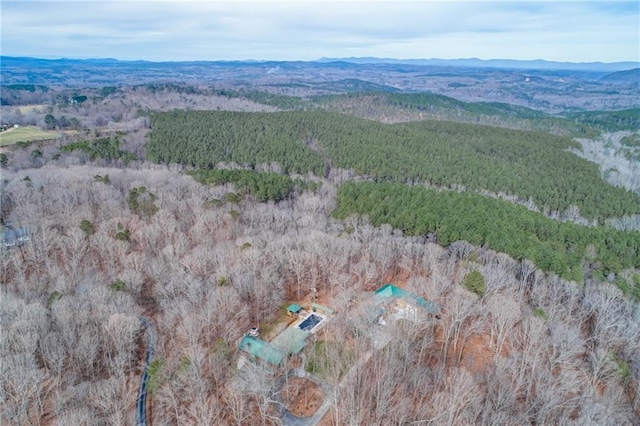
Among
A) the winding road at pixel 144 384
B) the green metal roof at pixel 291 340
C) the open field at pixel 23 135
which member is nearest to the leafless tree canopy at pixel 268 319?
the winding road at pixel 144 384

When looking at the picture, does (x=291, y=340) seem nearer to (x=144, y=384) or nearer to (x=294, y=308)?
(x=294, y=308)

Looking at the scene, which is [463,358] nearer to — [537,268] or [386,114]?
[537,268]

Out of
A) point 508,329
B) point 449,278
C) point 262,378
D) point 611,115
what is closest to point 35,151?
point 262,378

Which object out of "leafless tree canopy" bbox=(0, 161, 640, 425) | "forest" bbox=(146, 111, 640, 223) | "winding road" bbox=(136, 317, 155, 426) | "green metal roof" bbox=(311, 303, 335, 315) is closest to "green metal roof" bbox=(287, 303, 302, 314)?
"green metal roof" bbox=(311, 303, 335, 315)

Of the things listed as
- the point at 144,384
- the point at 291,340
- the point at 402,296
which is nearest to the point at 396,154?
the point at 402,296

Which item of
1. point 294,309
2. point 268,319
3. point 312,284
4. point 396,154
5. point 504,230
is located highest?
point 396,154
